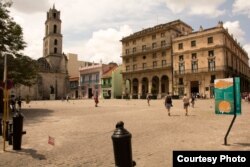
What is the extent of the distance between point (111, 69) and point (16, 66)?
165ft

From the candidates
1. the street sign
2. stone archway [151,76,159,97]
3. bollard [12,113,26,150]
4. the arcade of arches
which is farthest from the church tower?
the street sign

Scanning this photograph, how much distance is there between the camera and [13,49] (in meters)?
22.0

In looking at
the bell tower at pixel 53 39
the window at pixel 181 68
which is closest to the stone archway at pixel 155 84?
the window at pixel 181 68

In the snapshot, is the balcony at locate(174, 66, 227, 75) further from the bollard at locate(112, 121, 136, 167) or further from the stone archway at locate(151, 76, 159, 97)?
the bollard at locate(112, 121, 136, 167)

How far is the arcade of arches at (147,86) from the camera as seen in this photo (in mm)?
56875

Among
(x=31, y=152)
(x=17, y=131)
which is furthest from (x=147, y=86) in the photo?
(x=31, y=152)

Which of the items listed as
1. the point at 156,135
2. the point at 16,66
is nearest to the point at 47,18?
the point at 16,66

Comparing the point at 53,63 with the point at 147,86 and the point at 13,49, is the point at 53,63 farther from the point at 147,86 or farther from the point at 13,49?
the point at 13,49

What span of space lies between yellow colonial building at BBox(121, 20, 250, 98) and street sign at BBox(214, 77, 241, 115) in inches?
1646

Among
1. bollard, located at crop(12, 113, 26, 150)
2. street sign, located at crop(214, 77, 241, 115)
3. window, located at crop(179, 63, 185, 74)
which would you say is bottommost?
bollard, located at crop(12, 113, 26, 150)

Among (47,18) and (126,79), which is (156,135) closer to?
(126,79)

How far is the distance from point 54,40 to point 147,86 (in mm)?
32288

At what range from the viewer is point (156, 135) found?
30.9 ft

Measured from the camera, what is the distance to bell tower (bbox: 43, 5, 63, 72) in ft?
246
